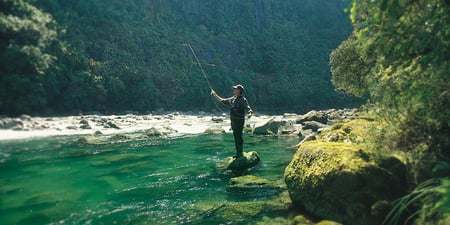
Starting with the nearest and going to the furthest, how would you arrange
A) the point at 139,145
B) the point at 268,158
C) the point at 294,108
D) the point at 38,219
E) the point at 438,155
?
the point at 438,155 < the point at 38,219 < the point at 268,158 < the point at 139,145 < the point at 294,108

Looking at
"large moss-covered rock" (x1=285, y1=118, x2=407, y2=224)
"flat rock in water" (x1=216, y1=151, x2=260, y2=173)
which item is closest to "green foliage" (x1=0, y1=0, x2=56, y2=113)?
"flat rock in water" (x1=216, y1=151, x2=260, y2=173)

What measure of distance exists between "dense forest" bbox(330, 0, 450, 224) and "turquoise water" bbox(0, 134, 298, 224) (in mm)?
3239

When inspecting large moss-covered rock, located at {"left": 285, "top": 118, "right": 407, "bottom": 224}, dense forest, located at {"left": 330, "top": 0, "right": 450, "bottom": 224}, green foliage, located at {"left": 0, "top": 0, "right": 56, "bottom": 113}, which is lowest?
large moss-covered rock, located at {"left": 285, "top": 118, "right": 407, "bottom": 224}

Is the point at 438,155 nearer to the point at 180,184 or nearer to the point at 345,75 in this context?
the point at 180,184

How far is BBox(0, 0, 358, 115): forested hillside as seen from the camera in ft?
124

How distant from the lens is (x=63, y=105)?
40906mm

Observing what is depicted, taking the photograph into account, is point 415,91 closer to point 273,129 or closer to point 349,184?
point 349,184

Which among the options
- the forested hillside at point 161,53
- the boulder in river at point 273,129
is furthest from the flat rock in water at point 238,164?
the boulder in river at point 273,129

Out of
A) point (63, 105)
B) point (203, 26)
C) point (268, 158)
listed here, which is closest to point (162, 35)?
point (203, 26)

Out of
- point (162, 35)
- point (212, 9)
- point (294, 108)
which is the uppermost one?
point (212, 9)

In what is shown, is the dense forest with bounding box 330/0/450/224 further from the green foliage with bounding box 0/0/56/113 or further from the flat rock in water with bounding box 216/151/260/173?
the green foliage with bounding box 0/0/56/113

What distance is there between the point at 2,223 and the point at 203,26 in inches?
2922

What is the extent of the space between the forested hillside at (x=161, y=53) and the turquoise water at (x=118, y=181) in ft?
29.4

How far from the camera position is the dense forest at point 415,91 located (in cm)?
468
